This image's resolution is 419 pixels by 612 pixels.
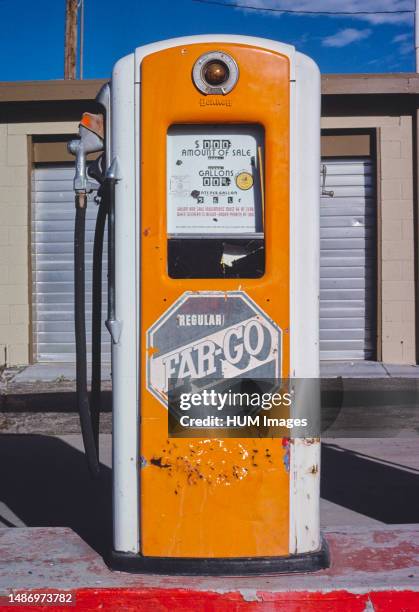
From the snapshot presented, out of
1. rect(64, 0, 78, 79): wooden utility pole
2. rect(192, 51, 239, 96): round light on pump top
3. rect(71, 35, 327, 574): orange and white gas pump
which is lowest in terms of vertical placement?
rect(71, 35, 327, 574): orange and white gas pump

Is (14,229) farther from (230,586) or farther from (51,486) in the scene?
(230,586)

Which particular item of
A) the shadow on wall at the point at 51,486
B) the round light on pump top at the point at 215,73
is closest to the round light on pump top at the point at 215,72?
the round light on pump top at the point at 215,73

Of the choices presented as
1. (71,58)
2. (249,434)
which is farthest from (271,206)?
(71,58)

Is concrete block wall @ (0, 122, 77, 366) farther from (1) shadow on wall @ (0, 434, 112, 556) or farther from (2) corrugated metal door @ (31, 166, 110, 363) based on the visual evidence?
(1) shadow on wall @ (0, 434, 112, 556)

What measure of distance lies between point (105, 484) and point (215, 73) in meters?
4.12

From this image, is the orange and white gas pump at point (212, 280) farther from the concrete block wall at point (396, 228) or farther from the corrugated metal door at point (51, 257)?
the corrugated metal door at point (51, 257)

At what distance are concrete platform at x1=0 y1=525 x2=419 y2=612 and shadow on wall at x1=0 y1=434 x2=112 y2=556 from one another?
127cm

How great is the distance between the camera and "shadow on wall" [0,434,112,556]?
538cm

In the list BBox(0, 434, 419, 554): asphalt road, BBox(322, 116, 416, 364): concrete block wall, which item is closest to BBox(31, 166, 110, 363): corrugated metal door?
BBox(0, 434, 419, 554): asphalt road

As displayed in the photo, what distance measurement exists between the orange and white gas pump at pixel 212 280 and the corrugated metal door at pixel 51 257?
28.8ft

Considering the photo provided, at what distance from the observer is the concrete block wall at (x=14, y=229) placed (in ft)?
37.7

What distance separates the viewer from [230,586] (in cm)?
298

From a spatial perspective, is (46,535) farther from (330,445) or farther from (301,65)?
(330,445)

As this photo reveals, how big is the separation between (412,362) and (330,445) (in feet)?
13.7
